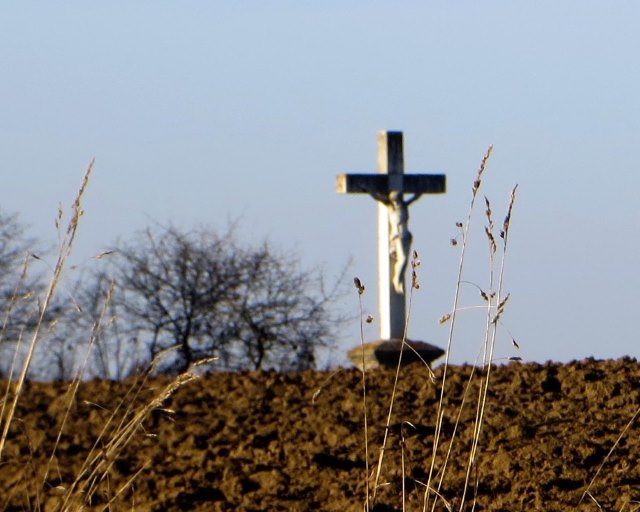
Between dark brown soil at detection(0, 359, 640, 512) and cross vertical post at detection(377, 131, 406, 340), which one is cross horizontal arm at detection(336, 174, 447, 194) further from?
dark brown soil at detection(0, 359, 640, 512)

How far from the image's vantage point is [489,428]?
6039 mm

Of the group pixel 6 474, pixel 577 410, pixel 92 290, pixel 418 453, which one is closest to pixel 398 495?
pixel 418 453

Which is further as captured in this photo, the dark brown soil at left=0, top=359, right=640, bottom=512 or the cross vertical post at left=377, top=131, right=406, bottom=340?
the cross vertical post at left=377, top=131, right=406, bottom=340

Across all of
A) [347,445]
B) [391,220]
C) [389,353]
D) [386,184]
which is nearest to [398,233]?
[391,220]

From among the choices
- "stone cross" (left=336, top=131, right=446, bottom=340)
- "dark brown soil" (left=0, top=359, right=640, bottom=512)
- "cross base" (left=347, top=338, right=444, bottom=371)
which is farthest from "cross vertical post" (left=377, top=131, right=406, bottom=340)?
"dark brown soil" (left=0, top=359, right=640, bottom=512)

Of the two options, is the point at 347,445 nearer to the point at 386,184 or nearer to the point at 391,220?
the point at 391,220

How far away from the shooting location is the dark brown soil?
17.9ft

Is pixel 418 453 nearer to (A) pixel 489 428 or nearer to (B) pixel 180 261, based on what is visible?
(A) pixel 489 428

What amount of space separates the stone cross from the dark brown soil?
86.9 inches

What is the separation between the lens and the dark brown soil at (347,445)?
5.45 m

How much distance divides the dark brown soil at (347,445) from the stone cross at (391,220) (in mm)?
2206

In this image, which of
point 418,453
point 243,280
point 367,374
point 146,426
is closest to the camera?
point 418,453

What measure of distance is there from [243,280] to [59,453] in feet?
37.0

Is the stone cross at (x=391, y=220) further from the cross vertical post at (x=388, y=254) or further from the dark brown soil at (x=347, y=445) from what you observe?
the dark brown soil at (x=347, y=445)
